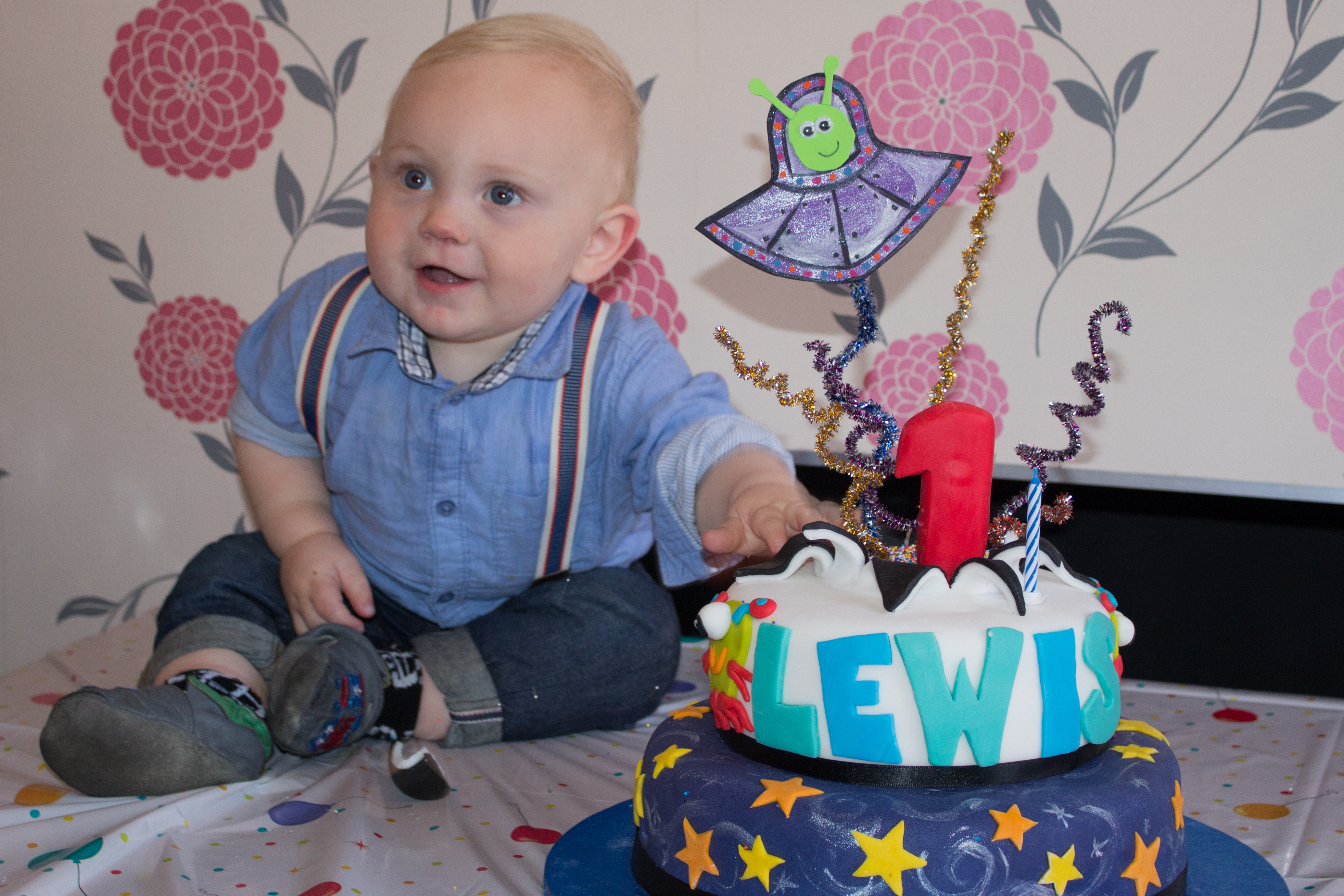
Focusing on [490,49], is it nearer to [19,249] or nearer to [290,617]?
[290,617]

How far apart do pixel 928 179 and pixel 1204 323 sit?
0.68 m

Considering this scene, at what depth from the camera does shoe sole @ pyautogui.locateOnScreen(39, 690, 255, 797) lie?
87 centimetres

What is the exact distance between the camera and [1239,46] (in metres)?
1.25

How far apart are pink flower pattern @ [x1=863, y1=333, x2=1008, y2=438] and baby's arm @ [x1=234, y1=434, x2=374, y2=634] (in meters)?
0.65

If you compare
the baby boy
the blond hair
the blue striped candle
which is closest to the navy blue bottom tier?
the blue striped candle

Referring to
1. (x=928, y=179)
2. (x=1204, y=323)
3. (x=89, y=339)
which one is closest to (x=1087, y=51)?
(x=1204, y=323)

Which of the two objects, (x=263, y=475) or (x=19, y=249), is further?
(x=19, y=249)

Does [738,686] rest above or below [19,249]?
below

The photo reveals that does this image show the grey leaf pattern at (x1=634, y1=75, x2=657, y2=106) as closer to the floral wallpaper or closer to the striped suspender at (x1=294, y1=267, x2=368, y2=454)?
the floral wallpaper

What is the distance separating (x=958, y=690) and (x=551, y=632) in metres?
0.57

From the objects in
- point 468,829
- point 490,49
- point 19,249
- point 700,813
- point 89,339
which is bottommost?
point 468,829

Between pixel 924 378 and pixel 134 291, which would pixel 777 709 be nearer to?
pixel 924 378

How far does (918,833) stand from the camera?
62 centimetres

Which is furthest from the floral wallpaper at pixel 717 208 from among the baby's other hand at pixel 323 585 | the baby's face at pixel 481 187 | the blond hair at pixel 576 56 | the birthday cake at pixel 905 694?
the birthday cake at pixel 905 694
